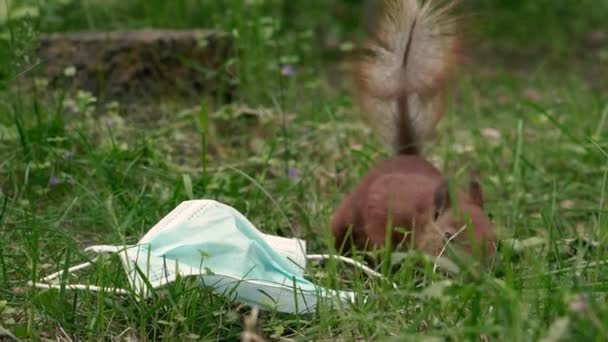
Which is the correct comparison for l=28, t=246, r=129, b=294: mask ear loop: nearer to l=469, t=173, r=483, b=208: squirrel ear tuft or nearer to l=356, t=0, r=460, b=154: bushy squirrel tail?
l=469, t=173, r=483, b=208: squirrel ear tuft

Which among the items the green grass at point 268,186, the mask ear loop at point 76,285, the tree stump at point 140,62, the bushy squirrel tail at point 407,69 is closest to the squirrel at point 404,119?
the bushy squirrel tail at point 407,69

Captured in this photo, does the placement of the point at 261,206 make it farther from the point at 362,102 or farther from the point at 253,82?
the point at 253,82

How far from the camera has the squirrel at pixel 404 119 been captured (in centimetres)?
396

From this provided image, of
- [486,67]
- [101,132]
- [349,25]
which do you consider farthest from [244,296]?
[349,25]

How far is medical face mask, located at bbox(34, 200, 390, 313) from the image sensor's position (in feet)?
9.91

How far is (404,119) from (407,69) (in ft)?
0.75

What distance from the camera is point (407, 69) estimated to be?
4273 mm

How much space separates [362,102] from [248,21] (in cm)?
155

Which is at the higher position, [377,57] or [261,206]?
[377,57]

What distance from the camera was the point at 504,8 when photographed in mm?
9148

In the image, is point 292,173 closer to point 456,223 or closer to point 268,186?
point 268,186

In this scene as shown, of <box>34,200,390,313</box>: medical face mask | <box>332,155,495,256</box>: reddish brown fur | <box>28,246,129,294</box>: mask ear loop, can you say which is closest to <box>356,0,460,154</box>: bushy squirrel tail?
<box>332,155,495,256</box>: reddish brown fur

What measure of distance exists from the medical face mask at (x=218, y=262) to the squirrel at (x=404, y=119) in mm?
576

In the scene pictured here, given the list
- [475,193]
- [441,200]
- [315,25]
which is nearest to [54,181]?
[441,200]
